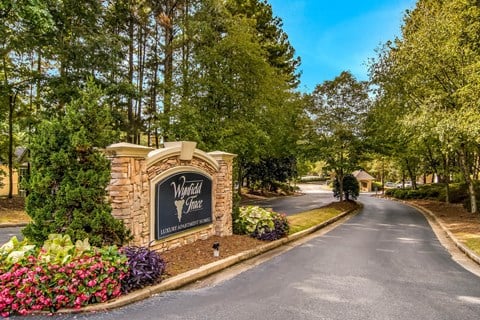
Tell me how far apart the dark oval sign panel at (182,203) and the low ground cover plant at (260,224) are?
125cm

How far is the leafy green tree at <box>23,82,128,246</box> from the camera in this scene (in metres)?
5.15

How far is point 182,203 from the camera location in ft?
23.8

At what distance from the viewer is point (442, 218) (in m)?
15.9

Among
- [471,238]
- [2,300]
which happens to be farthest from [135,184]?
[471,238]

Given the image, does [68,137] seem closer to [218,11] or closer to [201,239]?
[201,239]

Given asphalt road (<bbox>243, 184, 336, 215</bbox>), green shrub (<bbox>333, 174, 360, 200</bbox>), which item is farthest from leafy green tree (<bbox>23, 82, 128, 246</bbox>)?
green shrub (<bbox>333, 174, 360, 200</bbox>)

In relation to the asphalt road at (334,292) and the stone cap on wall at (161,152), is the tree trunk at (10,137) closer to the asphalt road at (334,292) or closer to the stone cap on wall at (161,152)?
the stone cap on wall at (161,152)

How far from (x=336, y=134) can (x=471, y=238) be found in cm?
1005

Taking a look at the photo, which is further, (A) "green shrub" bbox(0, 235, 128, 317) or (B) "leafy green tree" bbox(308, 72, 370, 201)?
(B) "leafy green tree" bbox(308, 72, 370, 201)

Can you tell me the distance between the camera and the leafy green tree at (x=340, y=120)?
19188 millimetres

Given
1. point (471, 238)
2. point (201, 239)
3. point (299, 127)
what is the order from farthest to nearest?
point (299, 127) < point (471, 238) < point (201, 239)

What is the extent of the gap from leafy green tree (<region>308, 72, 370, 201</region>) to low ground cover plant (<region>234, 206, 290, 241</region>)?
33.8 feet

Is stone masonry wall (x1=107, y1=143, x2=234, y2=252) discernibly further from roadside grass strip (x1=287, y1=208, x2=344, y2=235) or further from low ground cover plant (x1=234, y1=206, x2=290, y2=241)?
roadside grass strip (x1=287, y1=208, x2=344, y2=235)

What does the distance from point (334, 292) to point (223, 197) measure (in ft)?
13.8
